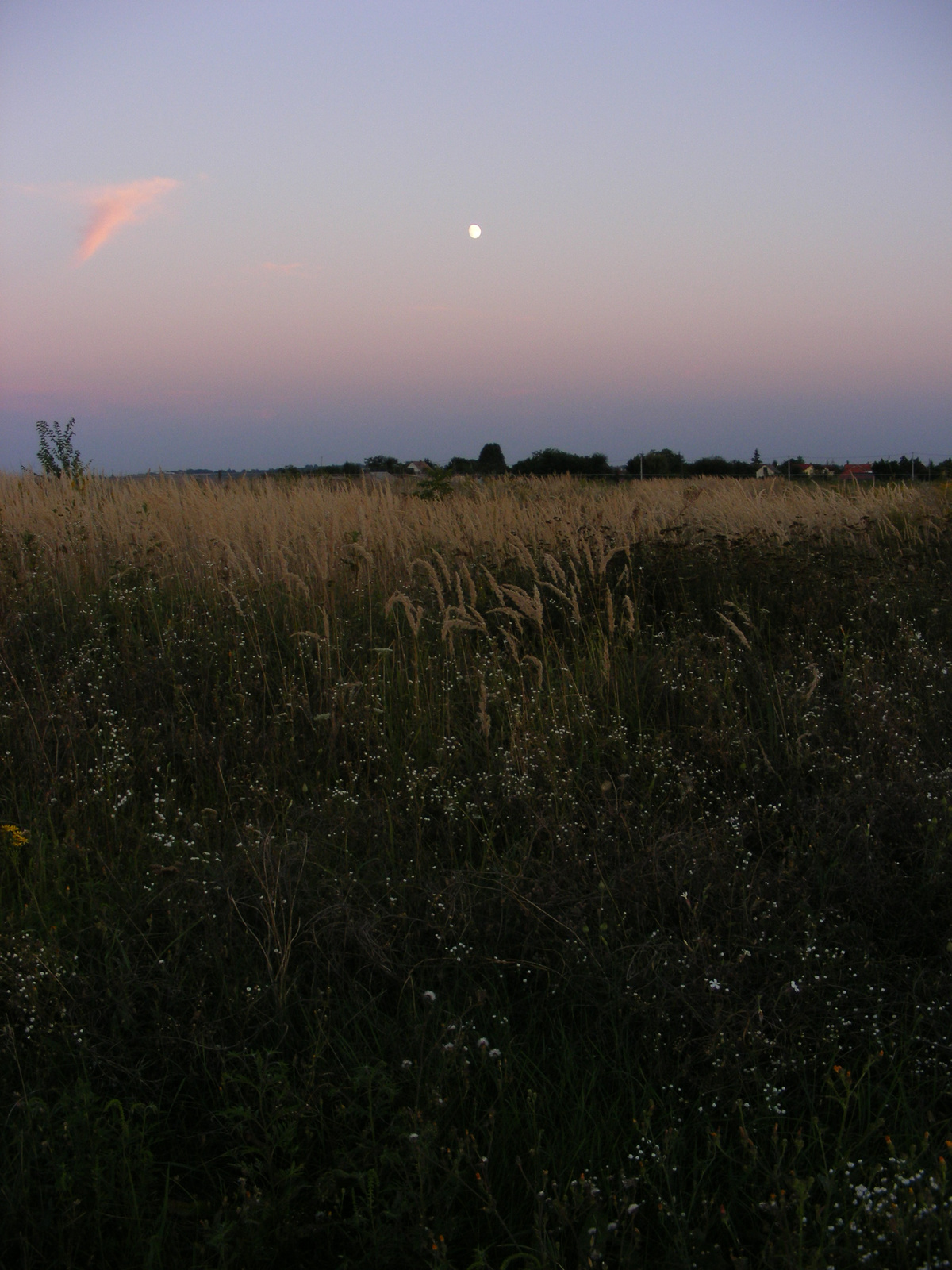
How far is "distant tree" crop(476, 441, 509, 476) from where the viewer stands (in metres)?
24.7

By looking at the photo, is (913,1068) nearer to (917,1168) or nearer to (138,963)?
(917,1168)

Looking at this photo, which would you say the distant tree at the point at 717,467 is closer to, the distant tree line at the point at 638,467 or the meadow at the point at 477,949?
the distant tree line at the point at 638,467

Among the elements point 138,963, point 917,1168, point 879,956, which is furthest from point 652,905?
point 138,963

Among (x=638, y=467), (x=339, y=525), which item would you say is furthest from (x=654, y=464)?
(x=339, y=525)

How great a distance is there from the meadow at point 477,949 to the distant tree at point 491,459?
67.9 feet

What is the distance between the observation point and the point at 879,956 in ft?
7.34

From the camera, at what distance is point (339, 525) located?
271 inches

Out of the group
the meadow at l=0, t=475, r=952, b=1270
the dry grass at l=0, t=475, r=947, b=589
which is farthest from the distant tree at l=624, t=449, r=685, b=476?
the meadow at l=0, t=475, r=952, b=1270

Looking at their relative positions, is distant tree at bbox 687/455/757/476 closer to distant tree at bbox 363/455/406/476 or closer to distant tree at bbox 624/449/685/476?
distant tree at bbox 624/449/685/476

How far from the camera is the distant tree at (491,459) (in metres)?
24.7

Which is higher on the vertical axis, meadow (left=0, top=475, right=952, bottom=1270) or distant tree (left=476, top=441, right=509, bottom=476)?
distant tree (left=476, top=441, right=509, bottom=476)

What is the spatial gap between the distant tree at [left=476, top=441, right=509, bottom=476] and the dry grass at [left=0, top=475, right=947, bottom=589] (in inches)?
624

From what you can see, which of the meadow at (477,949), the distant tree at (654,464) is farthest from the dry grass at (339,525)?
the distant tree at (654,464)

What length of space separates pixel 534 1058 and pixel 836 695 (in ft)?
8.33
